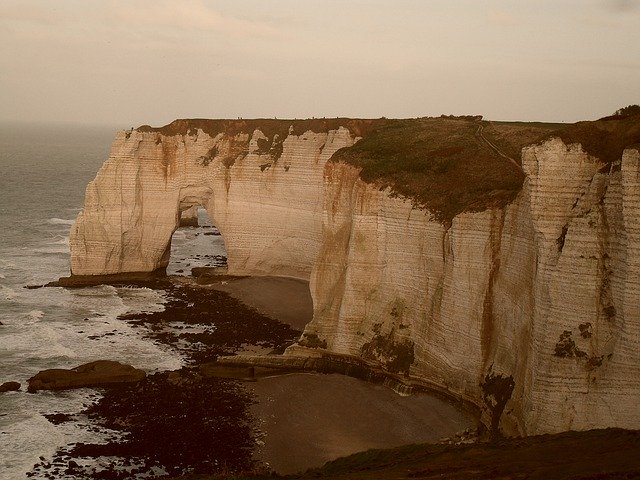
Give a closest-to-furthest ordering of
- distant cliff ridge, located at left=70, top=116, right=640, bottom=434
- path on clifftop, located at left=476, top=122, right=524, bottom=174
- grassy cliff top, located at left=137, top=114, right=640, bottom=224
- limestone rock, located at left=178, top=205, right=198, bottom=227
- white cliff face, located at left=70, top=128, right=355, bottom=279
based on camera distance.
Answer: distant cliff ridge, located at left=70, top=116, right=640, bottom=434 < grassy cliff top, located at left=137, top=114, right=640, bottom=224 < path on clifftop, located at left=476, top=122, right=524, bottom=174 < white cliff face, located at left=70, top=128, right=355, bottom=279 < limestone rock, located at left=178, top=205, right=198, bottom=227

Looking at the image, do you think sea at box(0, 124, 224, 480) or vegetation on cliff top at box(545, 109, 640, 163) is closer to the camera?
vegetation on cliff top at box(545, 109, 640, 163)

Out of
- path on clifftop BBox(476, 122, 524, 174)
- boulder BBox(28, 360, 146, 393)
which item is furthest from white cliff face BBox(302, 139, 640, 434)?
boulder BBox(28, 360, 146, 393)

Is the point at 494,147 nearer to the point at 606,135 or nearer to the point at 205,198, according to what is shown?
the point at 606,135

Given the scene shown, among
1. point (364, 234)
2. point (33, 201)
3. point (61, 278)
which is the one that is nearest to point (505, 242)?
point (364, 234)

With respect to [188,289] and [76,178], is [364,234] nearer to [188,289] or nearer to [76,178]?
[188,289]

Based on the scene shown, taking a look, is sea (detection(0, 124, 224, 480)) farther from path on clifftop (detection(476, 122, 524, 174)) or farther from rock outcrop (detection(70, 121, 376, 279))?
path on clifftop (detection(476, 122, 524, 174))

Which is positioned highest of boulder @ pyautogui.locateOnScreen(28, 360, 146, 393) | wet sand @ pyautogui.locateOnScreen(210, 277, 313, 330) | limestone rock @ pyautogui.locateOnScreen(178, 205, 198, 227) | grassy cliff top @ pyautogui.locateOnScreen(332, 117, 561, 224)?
grassy cliff top @ pyautogui.locateOnScreen(332, 117, 561, 224)

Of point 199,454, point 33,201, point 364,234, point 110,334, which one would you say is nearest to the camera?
point 199,454

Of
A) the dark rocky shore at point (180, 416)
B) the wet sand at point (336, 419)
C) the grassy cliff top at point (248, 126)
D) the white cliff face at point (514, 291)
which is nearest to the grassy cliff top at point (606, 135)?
the white cliff face at point (514, 291)
